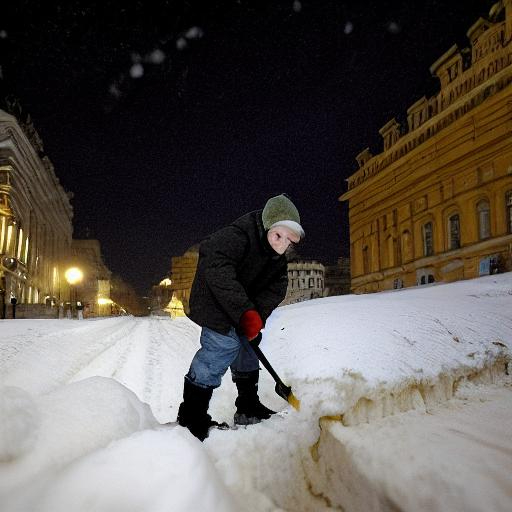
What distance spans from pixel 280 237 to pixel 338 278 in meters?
46.9

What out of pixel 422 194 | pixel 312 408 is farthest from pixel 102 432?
pixel 422 194

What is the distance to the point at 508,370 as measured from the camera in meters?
3.08

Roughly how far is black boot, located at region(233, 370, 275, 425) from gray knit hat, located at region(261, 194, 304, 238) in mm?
1202

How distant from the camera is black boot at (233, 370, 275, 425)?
2630mm

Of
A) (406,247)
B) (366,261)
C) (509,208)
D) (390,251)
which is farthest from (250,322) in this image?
(366,261)

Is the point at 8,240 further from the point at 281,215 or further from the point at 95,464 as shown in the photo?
the point at 95,464

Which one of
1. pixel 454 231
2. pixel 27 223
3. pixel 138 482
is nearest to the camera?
pixel 138 482

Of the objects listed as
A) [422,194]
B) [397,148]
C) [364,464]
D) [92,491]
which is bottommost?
[364,464]

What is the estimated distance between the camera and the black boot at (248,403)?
263 cm

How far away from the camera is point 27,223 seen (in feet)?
74.9

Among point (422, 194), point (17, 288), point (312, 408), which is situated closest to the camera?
point (312, 408)

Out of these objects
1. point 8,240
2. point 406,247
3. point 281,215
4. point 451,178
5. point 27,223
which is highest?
point 451,178

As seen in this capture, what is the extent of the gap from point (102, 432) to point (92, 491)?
0.41 m

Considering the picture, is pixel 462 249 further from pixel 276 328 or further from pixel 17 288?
pixel 17 288
